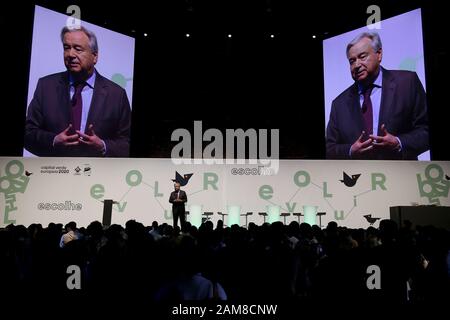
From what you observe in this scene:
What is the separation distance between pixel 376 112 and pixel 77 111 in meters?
7.56

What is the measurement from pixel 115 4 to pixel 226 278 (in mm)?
10128

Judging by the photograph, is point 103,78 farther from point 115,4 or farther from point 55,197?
point 55,197

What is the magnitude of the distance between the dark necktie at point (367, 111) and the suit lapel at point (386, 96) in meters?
0.24

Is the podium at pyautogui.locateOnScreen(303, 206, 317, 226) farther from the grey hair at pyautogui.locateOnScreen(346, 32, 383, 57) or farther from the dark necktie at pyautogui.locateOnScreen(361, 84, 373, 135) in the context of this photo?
the grey hair at pyautogui.locateOnScreen(346, 32, 383, 57)

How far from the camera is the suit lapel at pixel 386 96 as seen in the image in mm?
10820

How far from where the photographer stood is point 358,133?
36.3ft

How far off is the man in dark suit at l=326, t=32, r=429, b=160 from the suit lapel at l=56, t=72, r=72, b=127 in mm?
6713

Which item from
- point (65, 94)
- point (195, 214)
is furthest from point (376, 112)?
point (65, 94)

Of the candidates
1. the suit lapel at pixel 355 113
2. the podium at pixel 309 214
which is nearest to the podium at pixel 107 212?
the podium at pixel 309 214

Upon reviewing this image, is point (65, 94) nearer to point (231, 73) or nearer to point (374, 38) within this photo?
point (231, 73)

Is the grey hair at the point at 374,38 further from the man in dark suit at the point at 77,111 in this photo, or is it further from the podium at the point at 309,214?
the man in dark suit at the point at 77,111

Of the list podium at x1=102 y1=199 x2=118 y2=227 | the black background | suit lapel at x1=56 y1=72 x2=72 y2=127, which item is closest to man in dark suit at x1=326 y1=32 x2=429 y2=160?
the black background

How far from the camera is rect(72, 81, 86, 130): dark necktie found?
10672 millimetres

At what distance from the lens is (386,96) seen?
10.9m
